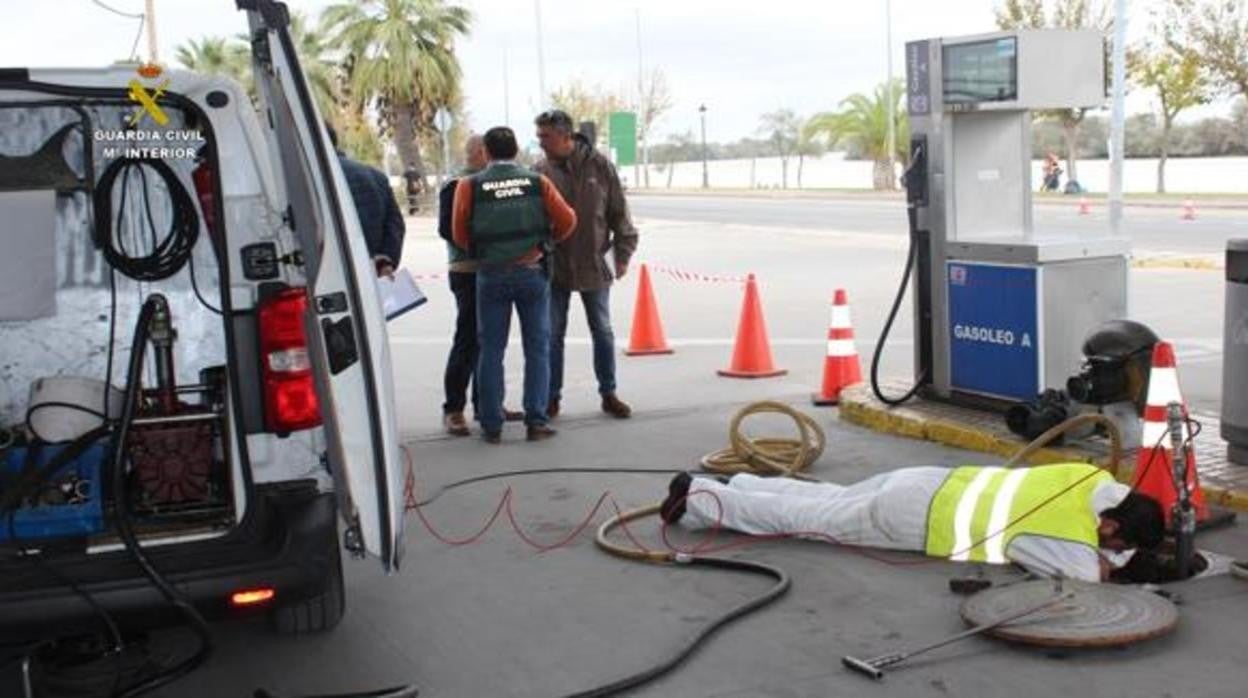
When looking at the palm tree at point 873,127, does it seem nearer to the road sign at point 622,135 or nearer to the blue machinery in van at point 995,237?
the road sign at point 622,135

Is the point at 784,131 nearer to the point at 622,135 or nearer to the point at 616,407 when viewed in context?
the point at 622,135

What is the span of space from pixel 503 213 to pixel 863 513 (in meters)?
3.00

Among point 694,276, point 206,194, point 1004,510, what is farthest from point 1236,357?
point 694,276

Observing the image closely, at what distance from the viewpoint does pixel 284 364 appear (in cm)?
393

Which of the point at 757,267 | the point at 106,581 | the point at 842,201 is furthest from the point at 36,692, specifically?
the point at 842,201

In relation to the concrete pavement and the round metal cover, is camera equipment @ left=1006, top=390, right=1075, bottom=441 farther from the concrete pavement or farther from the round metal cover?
the round metal cover

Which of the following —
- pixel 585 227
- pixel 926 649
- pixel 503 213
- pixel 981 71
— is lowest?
pixel 926 649

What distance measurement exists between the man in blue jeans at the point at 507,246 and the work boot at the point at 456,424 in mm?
412

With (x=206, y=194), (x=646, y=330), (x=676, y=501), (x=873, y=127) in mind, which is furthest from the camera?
(x=873, y=127)

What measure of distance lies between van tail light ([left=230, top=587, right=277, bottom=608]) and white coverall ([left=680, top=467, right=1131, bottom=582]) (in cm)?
244

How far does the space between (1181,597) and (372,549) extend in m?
2.88

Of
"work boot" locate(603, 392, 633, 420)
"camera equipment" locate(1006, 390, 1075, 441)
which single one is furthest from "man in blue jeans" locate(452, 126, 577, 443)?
"camera equipment" locate(1006, 390, 1075, 441)

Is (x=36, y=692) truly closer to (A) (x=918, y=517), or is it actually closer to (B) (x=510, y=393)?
(A) (x=918, y=517)

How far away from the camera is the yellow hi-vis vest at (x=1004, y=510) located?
470 centimetres
